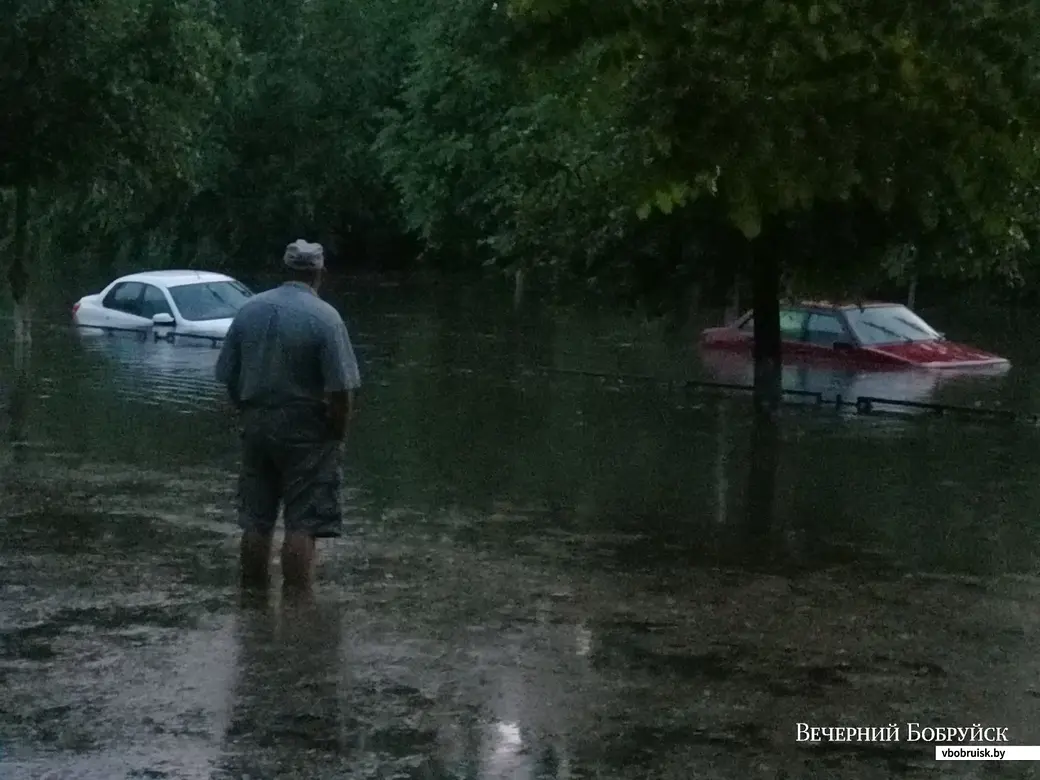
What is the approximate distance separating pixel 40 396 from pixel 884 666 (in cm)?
1402

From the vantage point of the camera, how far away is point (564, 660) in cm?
834

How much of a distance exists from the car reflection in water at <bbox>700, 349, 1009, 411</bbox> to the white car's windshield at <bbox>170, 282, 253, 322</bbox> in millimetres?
7782

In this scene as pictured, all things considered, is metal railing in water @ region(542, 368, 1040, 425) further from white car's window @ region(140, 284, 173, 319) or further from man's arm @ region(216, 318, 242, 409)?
man's arm @ region(216, 318, 242, 409)

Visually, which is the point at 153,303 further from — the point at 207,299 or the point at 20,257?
the point at 20,257

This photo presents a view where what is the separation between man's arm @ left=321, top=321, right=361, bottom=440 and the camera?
9.17 metres

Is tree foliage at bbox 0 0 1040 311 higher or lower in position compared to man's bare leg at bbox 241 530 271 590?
higher

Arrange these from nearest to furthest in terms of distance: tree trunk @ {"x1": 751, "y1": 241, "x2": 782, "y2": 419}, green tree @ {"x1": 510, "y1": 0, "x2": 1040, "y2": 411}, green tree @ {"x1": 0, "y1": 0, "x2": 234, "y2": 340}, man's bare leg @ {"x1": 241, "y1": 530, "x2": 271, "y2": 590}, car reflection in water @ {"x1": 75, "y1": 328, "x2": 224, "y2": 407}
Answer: man's bare leg @ {"x1": 241, "y1": 530, "x2": 271, "y2": 590} < green tree @ {"x1": 510, "y1": 0, "x2": 1040, "y2": 411} < green tree @ {"x1": 0, "y1": 0, "x2": 234, "y2": 340} < tree trunk @ {"x1": 751, "y1": 241, "x2": 782, "y2": 419} < car reflection in water @ {"x1": 75, "y1": 328, "x2": 224, "y2": 407}

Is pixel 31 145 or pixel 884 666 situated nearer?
pixel 884 666

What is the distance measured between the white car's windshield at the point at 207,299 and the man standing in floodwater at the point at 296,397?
70.3 ft

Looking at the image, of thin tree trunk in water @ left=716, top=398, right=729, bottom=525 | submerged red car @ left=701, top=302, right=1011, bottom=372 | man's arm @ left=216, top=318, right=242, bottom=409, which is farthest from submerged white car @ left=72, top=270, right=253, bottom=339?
man's arm @ left=216, top=318, right=242, bottom=409

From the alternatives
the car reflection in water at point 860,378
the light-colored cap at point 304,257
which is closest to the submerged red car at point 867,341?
the car reflection in water at point 860,378

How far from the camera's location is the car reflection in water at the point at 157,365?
21.1m

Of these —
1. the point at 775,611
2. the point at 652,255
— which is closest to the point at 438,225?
the point at 652,255

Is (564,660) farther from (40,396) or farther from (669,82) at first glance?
(40,396)
